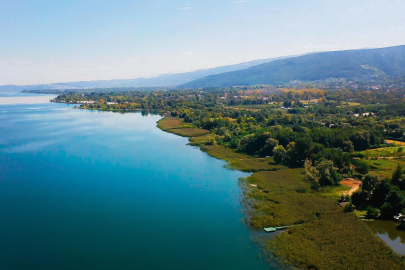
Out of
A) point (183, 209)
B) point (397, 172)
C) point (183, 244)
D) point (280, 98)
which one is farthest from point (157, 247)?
point (280, 98)

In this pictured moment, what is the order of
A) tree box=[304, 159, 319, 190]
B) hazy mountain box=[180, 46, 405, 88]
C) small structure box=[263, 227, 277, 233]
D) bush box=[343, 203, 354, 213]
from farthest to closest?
hazy mountain box=[180, 46, 405, 88] → tree box=[304, 159, 319, 190] → bush box=[343, 203, 354, 213] → small structure box=[263, 227, 277, 233]

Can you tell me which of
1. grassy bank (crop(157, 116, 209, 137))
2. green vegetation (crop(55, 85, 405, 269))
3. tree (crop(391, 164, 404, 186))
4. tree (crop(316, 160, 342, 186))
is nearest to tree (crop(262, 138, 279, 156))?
green vegetation (crop(55, 85, 405, 269))

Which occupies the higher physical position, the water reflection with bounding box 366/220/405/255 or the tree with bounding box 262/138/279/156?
the tree with bounding box 262/138/279/156

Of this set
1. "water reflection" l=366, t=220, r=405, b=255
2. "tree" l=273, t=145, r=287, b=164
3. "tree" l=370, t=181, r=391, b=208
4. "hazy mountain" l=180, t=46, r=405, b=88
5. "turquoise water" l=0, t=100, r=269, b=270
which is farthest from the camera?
"hazy mountain" l=180, t=46, r=405, b=88

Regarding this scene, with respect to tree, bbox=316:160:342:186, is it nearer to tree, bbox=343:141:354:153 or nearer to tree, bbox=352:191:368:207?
tree, bbox=352:191:368:207

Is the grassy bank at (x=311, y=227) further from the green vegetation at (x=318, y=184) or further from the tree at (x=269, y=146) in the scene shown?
the tree at (x=269, y=146)

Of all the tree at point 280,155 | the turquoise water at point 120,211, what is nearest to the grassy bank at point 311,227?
the turquoise water at point 120,211
